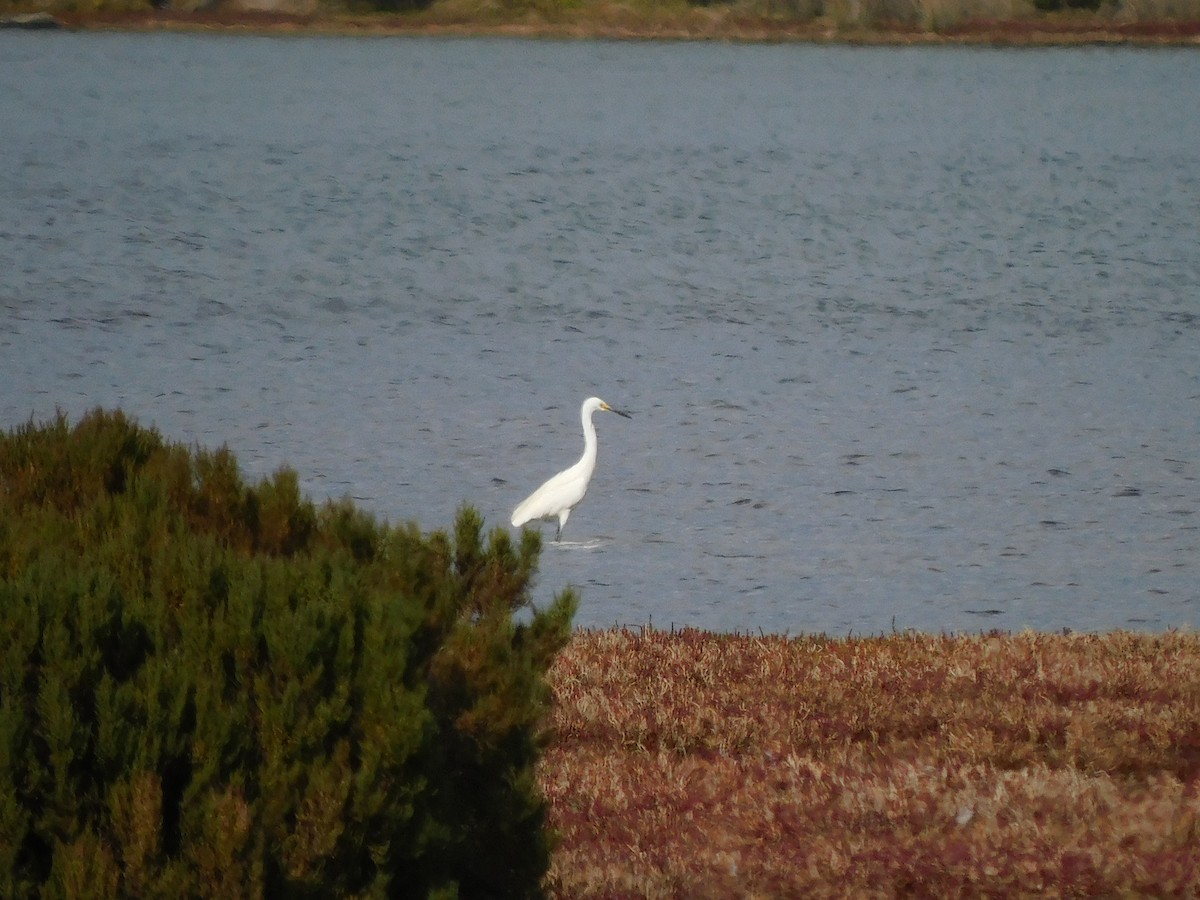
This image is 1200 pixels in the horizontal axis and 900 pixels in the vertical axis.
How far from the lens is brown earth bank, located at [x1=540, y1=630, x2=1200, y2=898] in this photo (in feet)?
20.6

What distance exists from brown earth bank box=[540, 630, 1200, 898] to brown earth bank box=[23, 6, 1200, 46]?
2372 inches

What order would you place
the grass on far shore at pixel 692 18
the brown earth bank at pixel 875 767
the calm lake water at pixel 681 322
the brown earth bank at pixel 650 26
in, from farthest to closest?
the brown earth bank at pixel 650 26
the grass on far shore at pixel 692 18
the calm lake water at pixel 681 322
the brown earth bank at pixel 875 767

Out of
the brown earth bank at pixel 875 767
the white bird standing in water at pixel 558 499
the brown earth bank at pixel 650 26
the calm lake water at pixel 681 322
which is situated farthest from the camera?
the brown earth bank at pixel 650 26

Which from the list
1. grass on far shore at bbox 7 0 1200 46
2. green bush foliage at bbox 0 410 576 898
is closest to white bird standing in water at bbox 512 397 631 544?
green bush foliage at bbox 0 410 576 898

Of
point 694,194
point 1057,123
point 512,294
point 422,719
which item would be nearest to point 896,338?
point 512,294

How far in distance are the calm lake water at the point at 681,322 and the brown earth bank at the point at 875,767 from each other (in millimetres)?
2675

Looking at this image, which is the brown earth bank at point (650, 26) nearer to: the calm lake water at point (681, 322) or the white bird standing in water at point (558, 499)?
the calm lake water at point (681, 322)

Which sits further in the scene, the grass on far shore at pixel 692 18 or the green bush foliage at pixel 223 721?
the grass on far shore at pixel 692 18

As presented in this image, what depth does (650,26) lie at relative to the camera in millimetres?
68062

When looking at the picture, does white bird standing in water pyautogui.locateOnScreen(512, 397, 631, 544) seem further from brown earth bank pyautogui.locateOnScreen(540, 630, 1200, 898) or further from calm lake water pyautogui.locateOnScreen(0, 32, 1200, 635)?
brown earth bank pyautogui.locateOnScreen(540, 630, 1200, 898)

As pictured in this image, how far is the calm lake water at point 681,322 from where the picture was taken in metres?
14.0

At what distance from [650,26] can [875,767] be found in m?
62.9

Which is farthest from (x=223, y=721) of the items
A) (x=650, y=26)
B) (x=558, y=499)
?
(x=650, y=26)

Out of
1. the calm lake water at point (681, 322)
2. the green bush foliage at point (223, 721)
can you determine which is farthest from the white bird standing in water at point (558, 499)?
the green bush foliage at point (223, 721)
